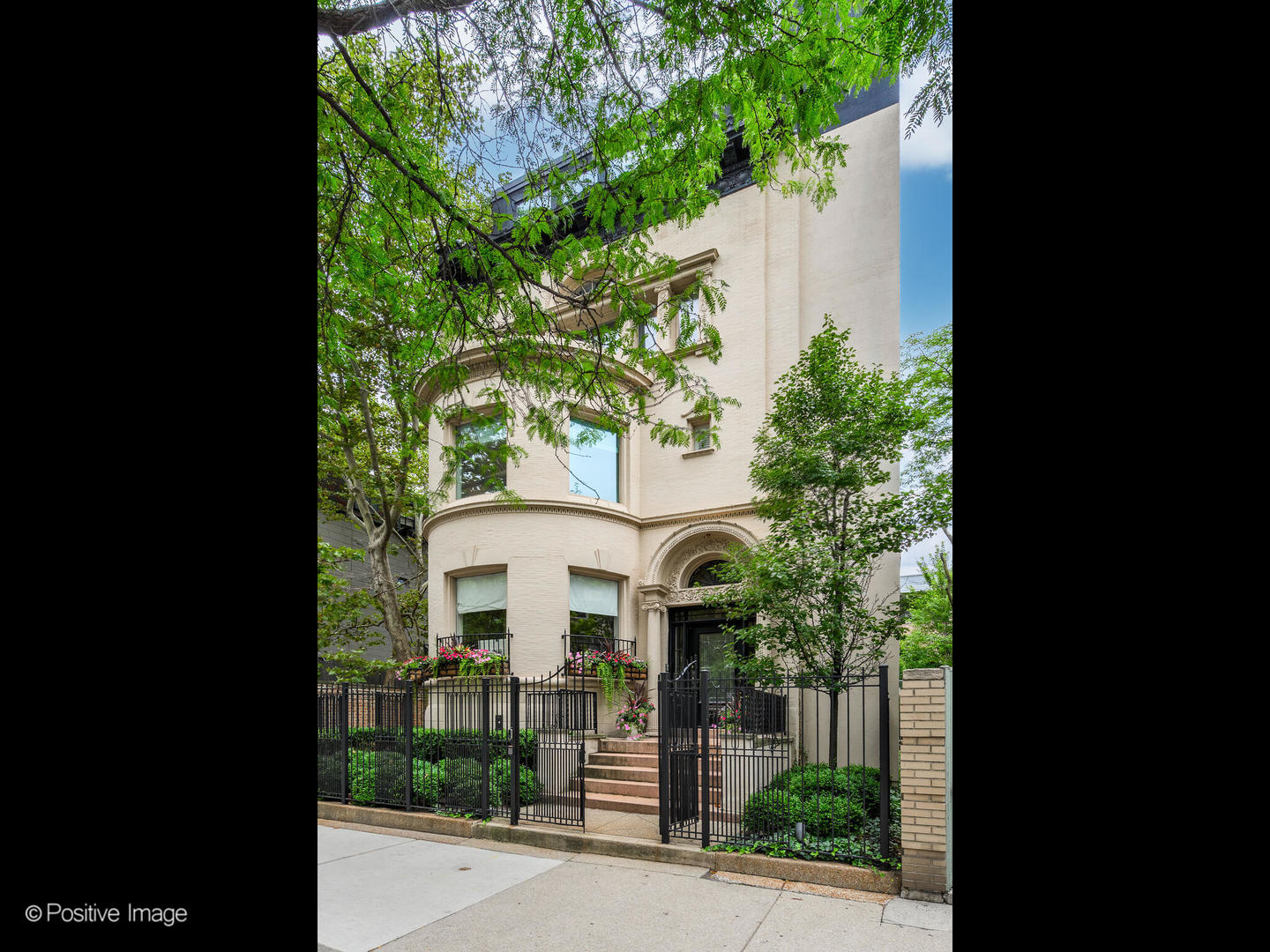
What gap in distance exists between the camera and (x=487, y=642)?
12352mm

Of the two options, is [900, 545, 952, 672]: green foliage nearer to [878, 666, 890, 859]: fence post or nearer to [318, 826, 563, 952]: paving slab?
[878, 666, 890, 859]: fence post

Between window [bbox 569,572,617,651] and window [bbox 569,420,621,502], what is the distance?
5.02 feet

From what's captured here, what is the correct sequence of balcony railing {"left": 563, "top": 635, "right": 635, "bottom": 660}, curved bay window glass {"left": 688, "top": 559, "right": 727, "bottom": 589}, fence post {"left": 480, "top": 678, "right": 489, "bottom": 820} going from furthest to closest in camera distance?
curved bay window glass {"left": 688, "top": 559, "right": 727, "bottom": 589}
balcony railing {"left": 563, "top": 635, "right": 635, "bottom": 660}
fence post {"left": 480, "top": 678, "right": 489, "bottom": 820}

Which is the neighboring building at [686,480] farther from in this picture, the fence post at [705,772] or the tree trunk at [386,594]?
the fence post at [705,772]

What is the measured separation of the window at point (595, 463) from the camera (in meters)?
13.0

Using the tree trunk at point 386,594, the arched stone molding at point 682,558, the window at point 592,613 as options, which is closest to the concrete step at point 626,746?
the window at point 592,613

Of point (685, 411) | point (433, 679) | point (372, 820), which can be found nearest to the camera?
point (372, 820)

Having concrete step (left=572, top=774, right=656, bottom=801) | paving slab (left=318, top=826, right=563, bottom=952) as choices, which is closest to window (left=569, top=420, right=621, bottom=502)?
concrete step (left=572, top=774, right=656, bottom=801)

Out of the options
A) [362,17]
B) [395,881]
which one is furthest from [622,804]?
[362,17]

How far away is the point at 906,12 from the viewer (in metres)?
3.18

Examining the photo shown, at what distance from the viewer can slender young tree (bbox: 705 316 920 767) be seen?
8.51 metres
